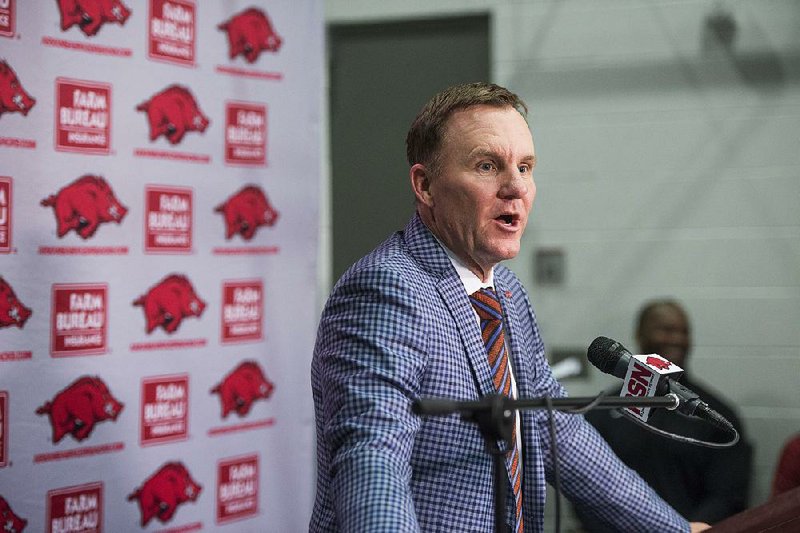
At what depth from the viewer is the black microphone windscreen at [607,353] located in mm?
1446

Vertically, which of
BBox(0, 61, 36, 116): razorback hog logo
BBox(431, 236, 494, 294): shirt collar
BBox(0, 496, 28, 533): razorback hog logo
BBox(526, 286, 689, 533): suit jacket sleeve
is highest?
BBox(0, 61, 36, 116): razorback hog logo

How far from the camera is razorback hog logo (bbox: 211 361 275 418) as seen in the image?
8.57 feet

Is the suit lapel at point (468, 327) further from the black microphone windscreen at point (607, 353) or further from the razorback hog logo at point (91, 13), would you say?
the razorback hog logo at point (91, 13)

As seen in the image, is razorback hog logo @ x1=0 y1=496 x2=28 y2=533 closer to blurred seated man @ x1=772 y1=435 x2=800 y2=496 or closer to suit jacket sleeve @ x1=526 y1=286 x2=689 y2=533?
suit jacket sleeve @ x1=526 y1=286 x2=689 y2=533

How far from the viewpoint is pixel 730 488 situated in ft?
11.2

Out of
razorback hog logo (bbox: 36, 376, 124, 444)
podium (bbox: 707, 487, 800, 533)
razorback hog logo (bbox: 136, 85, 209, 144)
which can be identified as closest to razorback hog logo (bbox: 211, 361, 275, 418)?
razorback hog logo (bbox: 36, 376, 124, 444)

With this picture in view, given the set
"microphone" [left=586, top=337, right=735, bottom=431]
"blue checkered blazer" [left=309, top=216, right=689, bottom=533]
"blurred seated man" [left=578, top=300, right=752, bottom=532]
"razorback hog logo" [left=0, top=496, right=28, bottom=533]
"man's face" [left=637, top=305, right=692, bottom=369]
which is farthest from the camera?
"man's face" [left=637, top=305, right=692, bottom=369]

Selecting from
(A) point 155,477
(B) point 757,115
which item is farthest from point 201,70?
(B) point 757,115

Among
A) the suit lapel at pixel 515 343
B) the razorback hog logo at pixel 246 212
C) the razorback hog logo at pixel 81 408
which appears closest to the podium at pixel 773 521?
the suit lapel at pixel 515 343

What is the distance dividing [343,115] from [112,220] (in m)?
2.08

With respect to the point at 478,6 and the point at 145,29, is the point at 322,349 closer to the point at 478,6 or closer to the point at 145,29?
the point at 145,29

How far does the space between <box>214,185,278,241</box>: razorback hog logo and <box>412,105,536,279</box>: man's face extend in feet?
4.07

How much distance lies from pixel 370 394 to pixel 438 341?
0.17 m

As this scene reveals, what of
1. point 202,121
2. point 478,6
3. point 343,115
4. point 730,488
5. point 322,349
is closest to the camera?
point 322,349
